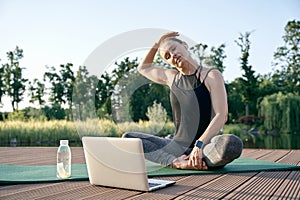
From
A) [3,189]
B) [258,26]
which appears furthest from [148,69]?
[258,26]

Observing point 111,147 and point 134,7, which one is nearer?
point 111,147

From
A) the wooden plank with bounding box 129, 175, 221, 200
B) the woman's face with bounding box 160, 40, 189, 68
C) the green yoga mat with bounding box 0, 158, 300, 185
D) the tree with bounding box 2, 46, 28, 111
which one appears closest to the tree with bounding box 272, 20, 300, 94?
the tree with bounding box 2, 46, 28, 111

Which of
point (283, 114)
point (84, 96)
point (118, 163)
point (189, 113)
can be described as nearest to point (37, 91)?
point (283, 114)

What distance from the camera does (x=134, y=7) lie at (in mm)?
2834

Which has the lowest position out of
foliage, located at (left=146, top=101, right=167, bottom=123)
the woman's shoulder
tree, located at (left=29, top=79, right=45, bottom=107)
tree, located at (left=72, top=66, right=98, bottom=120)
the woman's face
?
foliage, located at (left=146, top=101, right=167, bottom=123)

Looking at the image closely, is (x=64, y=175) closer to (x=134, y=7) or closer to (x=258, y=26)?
(x=134, y=7)

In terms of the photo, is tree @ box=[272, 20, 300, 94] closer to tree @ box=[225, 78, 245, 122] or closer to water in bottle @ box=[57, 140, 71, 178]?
tree @ box=[225, 78, 245, 122]

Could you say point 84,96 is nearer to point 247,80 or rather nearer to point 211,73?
point 211,73

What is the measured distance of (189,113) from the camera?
2215 mm

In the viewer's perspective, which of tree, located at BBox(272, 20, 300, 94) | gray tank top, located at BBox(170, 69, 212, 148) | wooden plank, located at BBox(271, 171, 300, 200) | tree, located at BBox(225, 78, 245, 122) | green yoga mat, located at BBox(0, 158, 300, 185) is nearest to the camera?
wooden plank, located at BBox(271, 171, 300, 200)

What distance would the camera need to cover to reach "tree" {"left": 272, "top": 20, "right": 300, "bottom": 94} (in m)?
18.6

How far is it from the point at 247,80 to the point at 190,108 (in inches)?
619

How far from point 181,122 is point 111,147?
0.77m

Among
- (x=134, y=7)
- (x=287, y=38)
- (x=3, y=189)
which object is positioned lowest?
(x=3, y=189)
